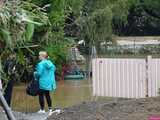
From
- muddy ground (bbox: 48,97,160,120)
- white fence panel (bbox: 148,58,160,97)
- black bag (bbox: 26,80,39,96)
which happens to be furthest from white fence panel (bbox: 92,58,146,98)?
muddy ground (bbox: 48,97,160,120)

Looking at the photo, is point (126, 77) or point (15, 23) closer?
point (15, 23)

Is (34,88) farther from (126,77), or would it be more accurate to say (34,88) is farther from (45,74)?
(126,77)

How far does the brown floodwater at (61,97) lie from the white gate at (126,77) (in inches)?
45.7

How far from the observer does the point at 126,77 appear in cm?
1575

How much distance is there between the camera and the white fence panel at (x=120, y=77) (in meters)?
15.6

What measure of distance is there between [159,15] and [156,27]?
4.29 ft

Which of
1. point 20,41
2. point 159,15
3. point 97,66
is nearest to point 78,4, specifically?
point 97,66

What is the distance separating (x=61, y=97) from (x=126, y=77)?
12.7 ft

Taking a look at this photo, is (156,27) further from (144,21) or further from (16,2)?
(16,2)

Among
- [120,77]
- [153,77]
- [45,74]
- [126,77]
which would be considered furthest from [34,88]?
[153,77]

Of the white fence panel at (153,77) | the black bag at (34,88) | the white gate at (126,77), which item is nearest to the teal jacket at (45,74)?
the black bag at (34,88)

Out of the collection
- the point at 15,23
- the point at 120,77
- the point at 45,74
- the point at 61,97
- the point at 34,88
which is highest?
the point at 15,23

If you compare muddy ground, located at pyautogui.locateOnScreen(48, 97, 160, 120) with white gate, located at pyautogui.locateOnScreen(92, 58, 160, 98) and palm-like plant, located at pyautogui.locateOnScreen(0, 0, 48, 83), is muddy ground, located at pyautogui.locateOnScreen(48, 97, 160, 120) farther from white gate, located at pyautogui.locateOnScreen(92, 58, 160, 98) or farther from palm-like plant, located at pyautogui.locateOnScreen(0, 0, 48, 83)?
palm-like plant, located at pyautogui.locateOnScreen(0, 0, 48, 83)

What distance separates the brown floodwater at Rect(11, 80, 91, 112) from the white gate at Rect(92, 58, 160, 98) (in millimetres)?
1161
